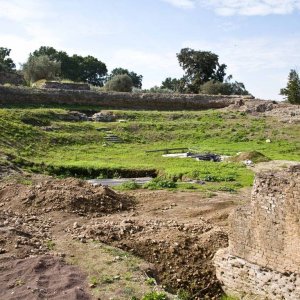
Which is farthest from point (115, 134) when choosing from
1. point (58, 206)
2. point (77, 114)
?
point (58, 206)

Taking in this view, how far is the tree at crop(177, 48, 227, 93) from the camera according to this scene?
181ft

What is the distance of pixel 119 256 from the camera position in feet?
28.9

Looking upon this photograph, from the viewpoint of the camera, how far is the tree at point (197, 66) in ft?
181

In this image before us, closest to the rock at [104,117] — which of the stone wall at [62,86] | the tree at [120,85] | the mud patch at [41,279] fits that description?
the stone wall at [62,86]

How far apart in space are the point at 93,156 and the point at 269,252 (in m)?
14.3

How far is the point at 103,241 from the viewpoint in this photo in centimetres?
962

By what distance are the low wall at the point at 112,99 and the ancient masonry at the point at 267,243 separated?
A: 24.0 meters

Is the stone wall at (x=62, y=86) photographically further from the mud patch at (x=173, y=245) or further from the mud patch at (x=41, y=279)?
the mud patch at (x=41, y=279)

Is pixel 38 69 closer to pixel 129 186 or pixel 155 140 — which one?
pixel 155 140

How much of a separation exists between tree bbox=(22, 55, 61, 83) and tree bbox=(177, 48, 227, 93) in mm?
16684

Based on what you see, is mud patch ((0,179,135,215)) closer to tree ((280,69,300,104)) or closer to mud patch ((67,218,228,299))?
mud patch ((67,218,228,299))

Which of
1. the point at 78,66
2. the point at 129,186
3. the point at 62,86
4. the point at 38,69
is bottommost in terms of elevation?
the point at 129,186

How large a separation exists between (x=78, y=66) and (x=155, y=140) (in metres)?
52.4

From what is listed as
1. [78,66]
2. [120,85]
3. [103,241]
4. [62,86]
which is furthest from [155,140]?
[78,66]
